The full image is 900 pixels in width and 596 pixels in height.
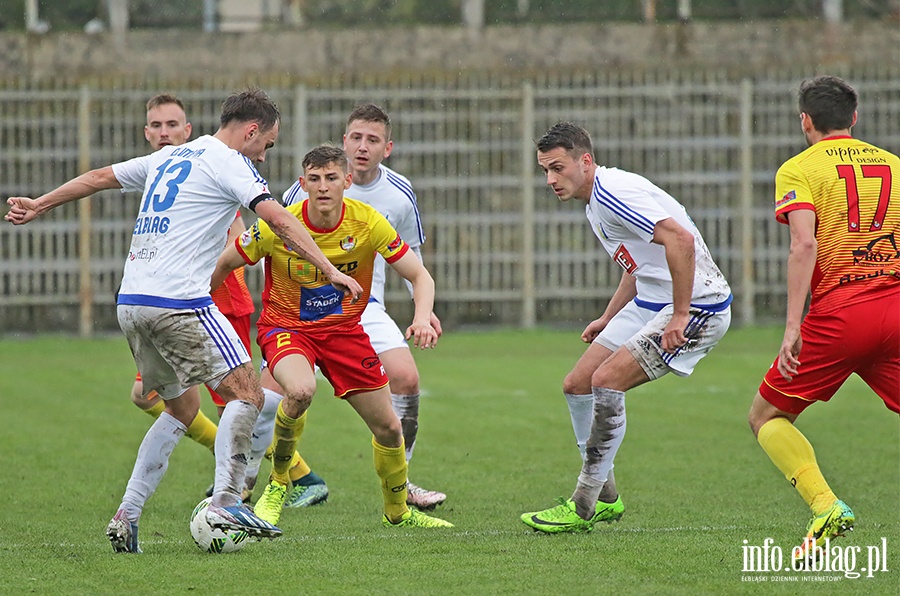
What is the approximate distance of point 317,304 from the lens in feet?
24.1

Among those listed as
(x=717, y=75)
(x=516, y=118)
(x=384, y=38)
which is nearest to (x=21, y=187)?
(x=384, y=38)

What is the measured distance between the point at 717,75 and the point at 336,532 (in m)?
13.7

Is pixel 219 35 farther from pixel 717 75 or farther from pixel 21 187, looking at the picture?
pixel 717 75

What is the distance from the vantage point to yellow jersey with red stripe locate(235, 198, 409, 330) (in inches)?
283

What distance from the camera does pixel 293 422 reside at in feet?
24.6

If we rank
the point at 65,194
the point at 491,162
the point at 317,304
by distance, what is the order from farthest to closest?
the point at 491,162 < the point at 317,304 < the point at 65,194

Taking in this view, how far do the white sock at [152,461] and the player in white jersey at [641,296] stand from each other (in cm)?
188

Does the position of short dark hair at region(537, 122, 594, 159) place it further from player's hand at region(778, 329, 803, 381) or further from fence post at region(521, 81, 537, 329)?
fence post at region(521, 81, 537, 329)

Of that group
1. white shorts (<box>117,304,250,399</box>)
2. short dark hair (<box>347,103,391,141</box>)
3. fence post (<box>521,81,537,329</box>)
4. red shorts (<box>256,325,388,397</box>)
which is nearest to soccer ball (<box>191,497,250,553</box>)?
white shorts (<box>117,304,250,399</box>)

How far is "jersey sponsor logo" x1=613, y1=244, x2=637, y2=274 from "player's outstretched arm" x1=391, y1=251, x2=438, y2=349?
3.45ft

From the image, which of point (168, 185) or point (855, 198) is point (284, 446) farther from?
point (855, 198)

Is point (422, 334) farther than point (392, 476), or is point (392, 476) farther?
point (392, 476)

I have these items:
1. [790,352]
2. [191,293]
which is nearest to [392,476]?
[191,293]

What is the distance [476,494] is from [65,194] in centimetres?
315
